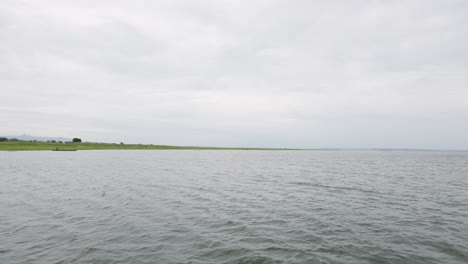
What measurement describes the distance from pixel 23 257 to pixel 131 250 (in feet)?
16.8

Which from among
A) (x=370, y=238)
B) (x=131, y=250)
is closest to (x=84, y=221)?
(x=131, y=250)

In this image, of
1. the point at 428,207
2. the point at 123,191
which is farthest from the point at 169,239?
the point at 428,207

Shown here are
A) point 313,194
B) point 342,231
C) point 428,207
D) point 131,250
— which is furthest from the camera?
point 313,194

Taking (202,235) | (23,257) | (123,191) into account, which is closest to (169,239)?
(202,235)

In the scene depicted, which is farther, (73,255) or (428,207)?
(428,207)

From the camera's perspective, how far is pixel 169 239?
15891 mm

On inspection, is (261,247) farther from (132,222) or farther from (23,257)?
(23,257)

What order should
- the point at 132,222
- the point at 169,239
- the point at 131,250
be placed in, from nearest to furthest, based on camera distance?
1. the point at 131,250
2. the point at 169,239
3. the point at 132,222

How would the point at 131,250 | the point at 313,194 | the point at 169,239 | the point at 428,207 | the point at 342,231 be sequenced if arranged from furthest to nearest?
the point at 313,194 → the point at 428,207 → the point at 342,231 → the point at 169,239 → the point at 131,250

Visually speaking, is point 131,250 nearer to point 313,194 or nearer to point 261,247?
point 261,247

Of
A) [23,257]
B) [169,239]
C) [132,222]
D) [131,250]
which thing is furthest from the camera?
[132,222]

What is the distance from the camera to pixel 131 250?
1422cm

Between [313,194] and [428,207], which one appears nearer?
[428,207]

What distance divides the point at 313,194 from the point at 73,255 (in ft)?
83.4
